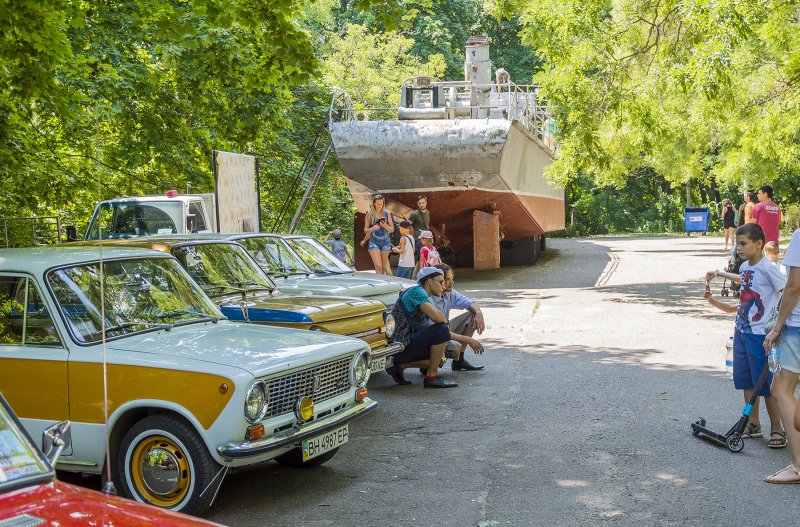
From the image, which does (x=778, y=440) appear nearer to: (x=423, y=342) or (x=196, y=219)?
(x=423, y=342)

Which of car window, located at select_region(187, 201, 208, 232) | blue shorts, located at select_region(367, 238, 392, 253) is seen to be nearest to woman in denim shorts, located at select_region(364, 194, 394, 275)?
blue shorts, located at select_region(367, 238, 392, 253)

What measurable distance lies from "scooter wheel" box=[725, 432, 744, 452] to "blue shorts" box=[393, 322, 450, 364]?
3192 mm

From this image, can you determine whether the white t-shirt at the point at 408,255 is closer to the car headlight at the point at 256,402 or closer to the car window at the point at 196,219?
the car window at the point at 196,219

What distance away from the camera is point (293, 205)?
29.7 metres

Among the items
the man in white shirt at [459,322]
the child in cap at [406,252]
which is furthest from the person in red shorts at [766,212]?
the man in white shirt at [459,322]

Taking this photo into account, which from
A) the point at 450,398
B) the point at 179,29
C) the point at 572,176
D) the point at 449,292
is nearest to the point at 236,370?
the point at 450,398

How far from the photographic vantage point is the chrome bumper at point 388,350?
9.12 meters

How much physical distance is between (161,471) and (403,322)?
423 cm

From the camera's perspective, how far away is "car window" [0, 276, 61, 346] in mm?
6246

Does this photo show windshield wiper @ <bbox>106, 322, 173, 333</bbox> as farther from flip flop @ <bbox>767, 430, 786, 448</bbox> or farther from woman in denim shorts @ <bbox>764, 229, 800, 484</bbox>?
flip flop @ <bbox>767, 430, 786, 448</bbox>

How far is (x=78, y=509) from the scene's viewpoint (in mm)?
3086

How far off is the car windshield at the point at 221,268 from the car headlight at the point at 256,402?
10.4 ft

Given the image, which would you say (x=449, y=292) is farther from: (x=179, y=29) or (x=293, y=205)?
(x=293, y=205)

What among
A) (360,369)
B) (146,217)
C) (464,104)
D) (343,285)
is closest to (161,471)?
(360,369)
